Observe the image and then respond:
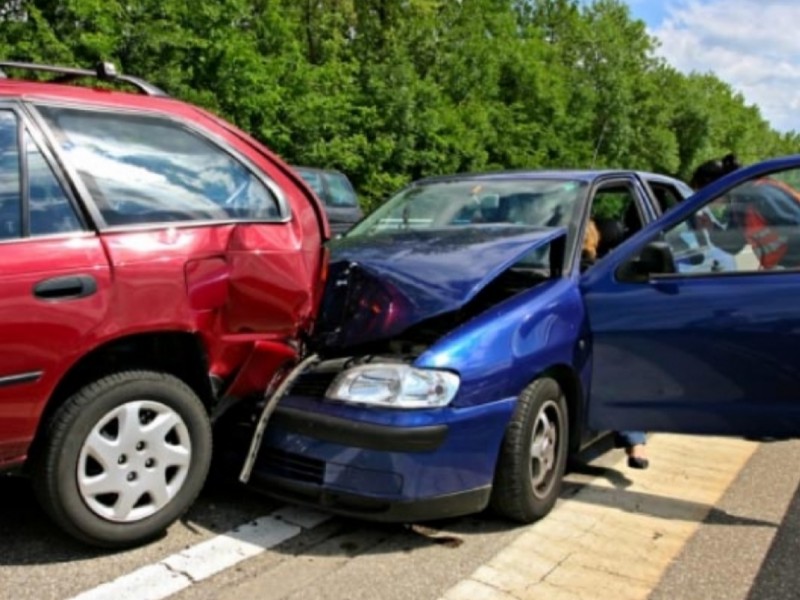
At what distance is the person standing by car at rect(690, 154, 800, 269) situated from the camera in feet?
13.1

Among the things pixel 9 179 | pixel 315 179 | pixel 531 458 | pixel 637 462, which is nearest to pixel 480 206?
pixel 637 462

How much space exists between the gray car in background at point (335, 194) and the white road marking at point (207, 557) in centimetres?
987

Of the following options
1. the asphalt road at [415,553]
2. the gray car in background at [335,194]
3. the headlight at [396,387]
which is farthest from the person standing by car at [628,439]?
the gray car in background at [335,194]

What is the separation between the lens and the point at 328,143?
1953 centimetres

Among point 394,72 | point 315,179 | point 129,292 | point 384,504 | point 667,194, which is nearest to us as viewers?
point 129,292

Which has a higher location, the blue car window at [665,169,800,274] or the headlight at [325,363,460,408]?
the blue car window at [665,169,800,274]

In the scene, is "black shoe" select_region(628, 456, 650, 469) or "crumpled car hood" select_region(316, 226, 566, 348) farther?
"black shoe" select_region(628, 456, 650, 469)

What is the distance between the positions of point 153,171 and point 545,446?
2.08 meters

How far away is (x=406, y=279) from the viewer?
3.99 metres

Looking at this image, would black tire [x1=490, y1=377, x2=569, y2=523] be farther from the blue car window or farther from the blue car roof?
the blue car roof

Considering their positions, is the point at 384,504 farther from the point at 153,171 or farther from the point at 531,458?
the point at 153,171

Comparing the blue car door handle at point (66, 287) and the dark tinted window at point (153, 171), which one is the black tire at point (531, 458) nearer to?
the dark tinted window at point (153, 171)

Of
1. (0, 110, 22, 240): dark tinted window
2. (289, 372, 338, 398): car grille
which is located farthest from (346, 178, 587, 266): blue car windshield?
(0, 110, 22, 240): dark tinted window

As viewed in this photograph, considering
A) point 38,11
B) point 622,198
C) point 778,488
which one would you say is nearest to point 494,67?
point 38,11
